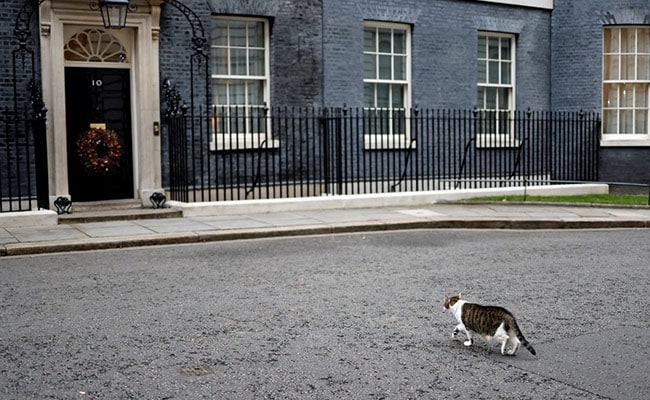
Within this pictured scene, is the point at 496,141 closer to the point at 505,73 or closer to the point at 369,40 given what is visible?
the point at 505,73

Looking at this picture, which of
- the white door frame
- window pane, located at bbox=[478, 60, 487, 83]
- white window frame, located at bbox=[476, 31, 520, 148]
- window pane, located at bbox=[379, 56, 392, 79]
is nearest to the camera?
the white door frame

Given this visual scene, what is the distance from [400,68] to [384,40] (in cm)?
73

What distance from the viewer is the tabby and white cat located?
557cm

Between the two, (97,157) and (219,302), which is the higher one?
(97,157)

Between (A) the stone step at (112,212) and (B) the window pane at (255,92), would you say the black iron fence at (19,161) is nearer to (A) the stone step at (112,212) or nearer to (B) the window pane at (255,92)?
(A) the stone step at (112,212)

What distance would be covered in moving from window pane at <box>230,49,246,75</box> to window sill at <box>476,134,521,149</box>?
19.4 ft

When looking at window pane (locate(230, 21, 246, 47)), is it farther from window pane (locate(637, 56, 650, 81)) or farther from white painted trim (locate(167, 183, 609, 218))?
window pane (locate(637, 56, 650, 81))

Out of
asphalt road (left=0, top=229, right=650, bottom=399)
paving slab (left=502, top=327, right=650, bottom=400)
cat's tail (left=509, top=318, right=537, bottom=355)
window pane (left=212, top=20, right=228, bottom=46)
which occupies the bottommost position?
paving slab (left=502, top=327, right=650, bottom=400)

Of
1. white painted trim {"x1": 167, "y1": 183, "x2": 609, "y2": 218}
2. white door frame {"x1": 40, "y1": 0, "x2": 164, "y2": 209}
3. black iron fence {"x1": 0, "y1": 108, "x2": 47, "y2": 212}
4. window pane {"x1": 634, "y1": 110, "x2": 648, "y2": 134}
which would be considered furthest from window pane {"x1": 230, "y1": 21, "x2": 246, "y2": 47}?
window pane {"x1": 634, "y1": 110, "x2": 648, "y2": 134}

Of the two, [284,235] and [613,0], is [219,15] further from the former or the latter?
[613,0]

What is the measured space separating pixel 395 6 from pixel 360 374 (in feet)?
45.5

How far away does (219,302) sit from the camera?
7.34m

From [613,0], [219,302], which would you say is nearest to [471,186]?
[613,0]

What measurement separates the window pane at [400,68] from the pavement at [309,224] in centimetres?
364
